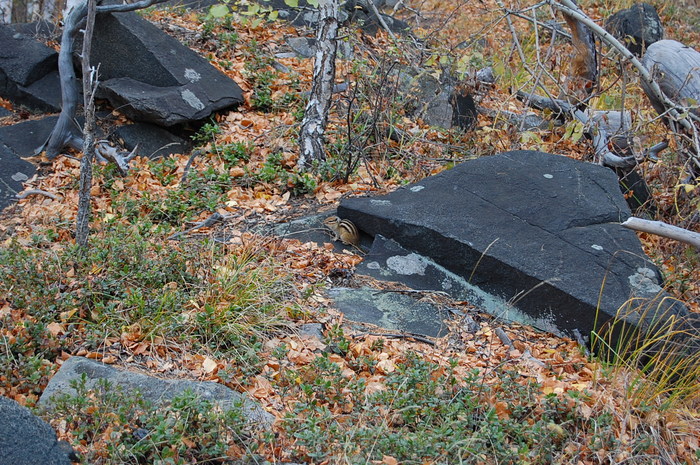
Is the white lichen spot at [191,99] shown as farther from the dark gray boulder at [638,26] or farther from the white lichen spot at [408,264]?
the dark gray boulder at [638,26]

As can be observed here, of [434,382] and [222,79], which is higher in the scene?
[222,79]

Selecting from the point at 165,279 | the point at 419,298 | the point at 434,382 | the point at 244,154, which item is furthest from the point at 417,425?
the point at 244,154

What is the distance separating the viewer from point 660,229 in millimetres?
3828

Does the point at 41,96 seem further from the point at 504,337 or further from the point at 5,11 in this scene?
the point at 504,337

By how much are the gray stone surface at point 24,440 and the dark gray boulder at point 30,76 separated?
5.98 meters

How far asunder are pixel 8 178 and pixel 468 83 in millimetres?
5507

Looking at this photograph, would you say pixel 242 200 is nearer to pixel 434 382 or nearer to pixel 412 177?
pixel 412 177

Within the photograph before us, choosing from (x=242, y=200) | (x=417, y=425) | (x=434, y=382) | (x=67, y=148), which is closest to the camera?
(x=417, y=425)

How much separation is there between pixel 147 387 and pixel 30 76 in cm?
559

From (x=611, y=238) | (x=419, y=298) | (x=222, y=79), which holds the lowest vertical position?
(x=419, y=298)

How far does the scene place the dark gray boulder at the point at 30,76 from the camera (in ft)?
24.9

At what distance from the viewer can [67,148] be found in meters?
7.27

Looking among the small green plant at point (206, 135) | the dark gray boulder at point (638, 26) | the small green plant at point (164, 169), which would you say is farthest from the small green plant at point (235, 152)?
the dark gray boulder at point (638, 26)

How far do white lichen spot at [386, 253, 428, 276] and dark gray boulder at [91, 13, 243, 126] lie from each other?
340cm
